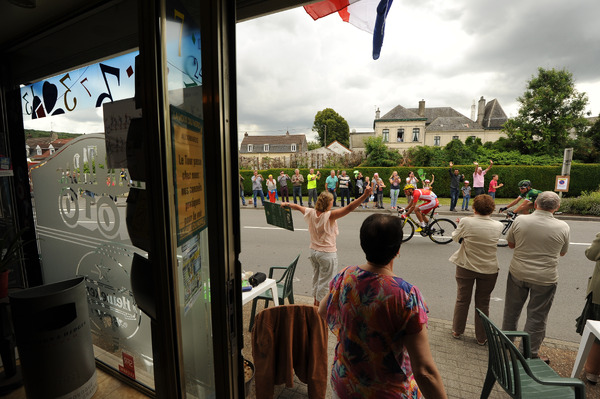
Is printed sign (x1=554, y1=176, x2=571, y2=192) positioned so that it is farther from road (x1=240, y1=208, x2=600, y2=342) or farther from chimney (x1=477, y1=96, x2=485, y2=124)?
chimney (x1=477, y1=96, x2=485, y2=124)

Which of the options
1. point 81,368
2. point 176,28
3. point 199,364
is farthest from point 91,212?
point 176,28

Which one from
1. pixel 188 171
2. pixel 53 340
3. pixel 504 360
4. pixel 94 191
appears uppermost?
pixel 188 171

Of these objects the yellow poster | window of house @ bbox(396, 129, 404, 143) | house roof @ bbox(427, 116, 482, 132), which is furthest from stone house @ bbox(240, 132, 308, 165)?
the yellow poster

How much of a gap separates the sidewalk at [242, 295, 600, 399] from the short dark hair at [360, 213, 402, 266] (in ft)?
6.09

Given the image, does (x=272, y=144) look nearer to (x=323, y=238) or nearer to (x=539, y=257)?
(x=323, y=238)

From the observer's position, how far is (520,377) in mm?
2311

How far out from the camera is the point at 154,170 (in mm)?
1293

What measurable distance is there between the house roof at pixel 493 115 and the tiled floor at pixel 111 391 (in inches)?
2056

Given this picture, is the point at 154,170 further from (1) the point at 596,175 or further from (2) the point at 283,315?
(1) the point at 596,175

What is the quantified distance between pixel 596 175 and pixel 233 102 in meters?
22.5

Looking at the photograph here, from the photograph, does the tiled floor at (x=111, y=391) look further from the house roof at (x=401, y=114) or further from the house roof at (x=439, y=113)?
the house roof at (x=439, y=113)

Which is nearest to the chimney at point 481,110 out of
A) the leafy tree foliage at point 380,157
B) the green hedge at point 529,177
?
the leafy tree foliage at point 380,157

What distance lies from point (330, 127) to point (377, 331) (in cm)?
6036

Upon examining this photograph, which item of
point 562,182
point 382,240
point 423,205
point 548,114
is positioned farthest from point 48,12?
point 548,114
